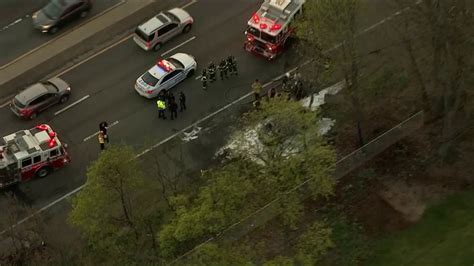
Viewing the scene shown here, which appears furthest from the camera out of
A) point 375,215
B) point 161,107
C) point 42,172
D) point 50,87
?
point 50,87

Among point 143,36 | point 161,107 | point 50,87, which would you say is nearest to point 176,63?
point 143,36

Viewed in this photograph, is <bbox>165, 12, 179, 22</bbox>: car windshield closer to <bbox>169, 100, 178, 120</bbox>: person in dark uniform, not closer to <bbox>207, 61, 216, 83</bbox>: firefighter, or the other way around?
<bbox>207, 61, 216, 83</bbox>: firefighter

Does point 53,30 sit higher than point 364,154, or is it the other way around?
point 53,30

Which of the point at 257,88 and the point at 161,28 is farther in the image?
the point at 161,28

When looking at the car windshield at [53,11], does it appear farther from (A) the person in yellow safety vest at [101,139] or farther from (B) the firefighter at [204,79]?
(B) the firefighter at [204,79]

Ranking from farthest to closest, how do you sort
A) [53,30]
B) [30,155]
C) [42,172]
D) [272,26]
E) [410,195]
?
[53,30] → [272,26] → [42,172] → [30,155] → [410,195]

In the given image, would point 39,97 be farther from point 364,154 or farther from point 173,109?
point 364,154

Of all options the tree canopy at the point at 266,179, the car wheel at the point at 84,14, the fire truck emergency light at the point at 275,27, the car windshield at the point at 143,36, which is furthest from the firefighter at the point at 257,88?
the car wheel at the point at 84,14
